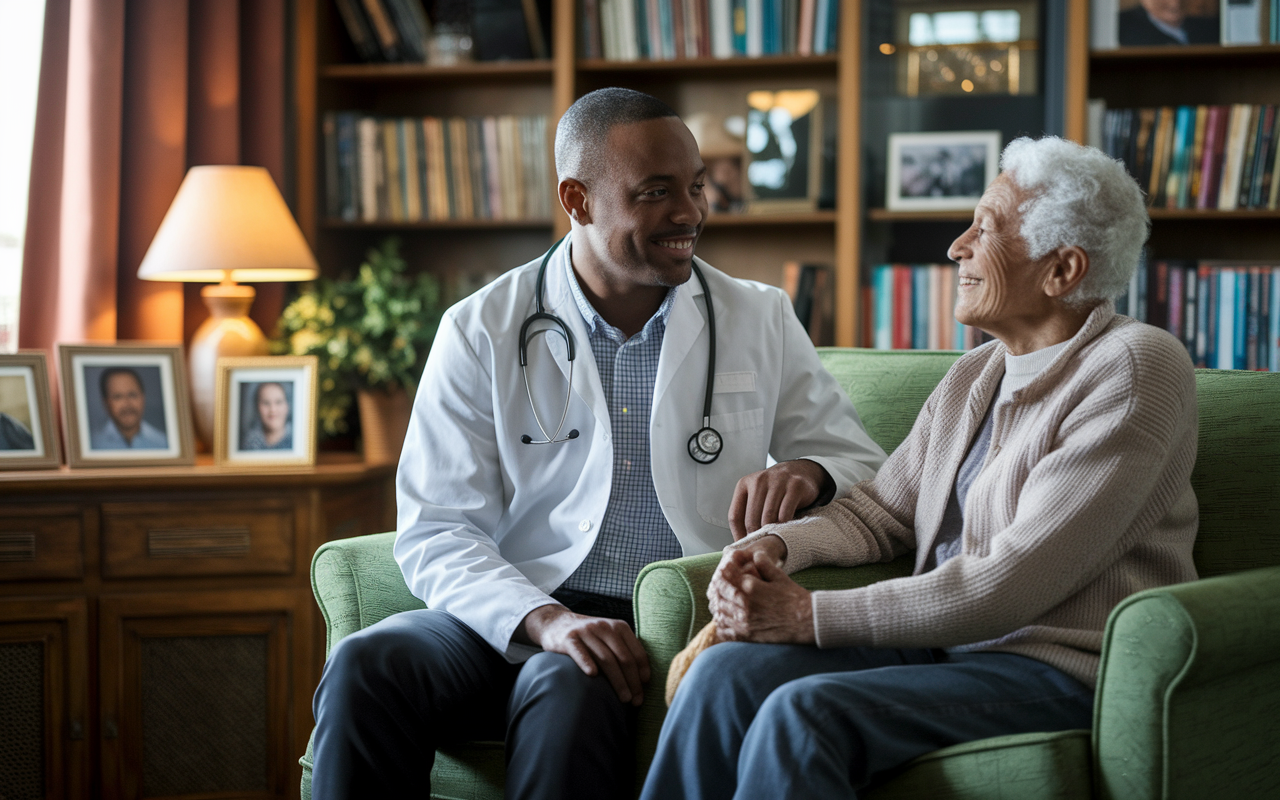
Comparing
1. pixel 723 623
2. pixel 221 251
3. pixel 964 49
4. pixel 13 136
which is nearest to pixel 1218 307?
pixel 964 49

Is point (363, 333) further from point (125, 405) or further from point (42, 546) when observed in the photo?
point (42, 546)

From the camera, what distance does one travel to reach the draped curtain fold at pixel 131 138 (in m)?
2.39

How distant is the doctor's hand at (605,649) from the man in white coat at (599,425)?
24 millimetres

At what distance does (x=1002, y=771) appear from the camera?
1180 mm

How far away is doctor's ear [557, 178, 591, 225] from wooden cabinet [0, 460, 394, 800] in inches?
32.6

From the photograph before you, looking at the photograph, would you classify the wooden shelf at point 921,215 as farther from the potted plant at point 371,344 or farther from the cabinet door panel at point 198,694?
the cabinet door panel at point 198,694

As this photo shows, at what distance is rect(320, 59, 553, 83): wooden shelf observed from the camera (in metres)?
2.93

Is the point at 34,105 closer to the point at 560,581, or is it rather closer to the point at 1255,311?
the point at 560,581

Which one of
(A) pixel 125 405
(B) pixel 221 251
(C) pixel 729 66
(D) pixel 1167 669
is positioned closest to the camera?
(D) pixel 1167 669

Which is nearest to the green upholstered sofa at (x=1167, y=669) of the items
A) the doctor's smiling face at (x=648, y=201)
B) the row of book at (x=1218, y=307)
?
the doctor's smiling face at (x=648, y=201)

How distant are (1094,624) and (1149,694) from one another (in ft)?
0.53

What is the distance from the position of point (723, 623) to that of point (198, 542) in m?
1.27

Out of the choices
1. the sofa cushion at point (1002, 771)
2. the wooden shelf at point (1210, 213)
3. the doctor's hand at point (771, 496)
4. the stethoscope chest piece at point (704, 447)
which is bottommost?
the sofa cushion at point (1002, 771)

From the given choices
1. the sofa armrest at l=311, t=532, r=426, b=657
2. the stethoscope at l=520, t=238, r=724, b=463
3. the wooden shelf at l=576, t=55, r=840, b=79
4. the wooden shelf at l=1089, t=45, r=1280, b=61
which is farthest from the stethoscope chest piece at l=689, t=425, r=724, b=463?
the wooden shelf at l=1089, t=45, r=1280, b=61
